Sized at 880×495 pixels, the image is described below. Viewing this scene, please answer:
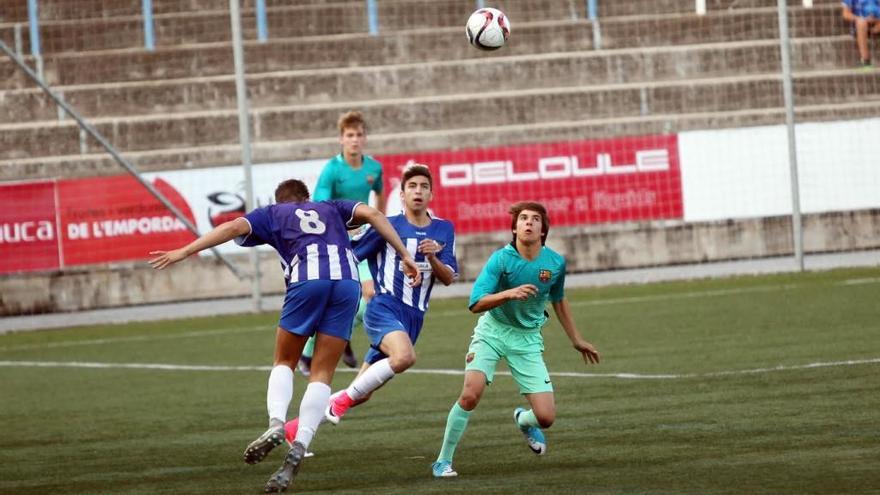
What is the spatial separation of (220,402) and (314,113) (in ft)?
41.3

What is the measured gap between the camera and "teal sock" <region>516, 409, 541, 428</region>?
9359mm

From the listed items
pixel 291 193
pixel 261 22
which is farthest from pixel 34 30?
pixel 291 193

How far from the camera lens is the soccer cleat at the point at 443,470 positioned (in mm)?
8641

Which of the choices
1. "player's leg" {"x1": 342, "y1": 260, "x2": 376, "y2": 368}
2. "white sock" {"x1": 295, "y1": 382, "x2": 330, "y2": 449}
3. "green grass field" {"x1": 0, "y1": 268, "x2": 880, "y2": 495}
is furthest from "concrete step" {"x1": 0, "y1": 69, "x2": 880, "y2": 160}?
"white sock" {"x1": 295, "y1": 382, "x2": 330, "y2": 449}

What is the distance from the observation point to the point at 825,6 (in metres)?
27.0

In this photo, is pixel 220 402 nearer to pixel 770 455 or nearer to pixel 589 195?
pixel 770 455

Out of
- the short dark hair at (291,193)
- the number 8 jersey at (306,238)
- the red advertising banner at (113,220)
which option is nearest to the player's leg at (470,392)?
the number 8 jersey at (306,238)

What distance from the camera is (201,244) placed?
8.56 m

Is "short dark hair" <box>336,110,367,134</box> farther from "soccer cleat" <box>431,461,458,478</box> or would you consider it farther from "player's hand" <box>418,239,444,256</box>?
"soccer cleat" <box>431,461,458,478</box>

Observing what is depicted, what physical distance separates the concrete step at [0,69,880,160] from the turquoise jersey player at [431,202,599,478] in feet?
52.1

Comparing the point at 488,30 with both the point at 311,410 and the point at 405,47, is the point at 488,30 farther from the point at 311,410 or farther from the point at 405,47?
the point at 405,47

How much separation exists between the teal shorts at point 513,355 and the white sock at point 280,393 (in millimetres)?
1062

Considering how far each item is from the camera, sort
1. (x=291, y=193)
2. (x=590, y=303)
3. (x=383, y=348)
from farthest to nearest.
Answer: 1. (x=590, y=303)
2. (x=383, y=348)
3. (x=291, y=193)

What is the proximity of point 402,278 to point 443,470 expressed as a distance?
194cm
